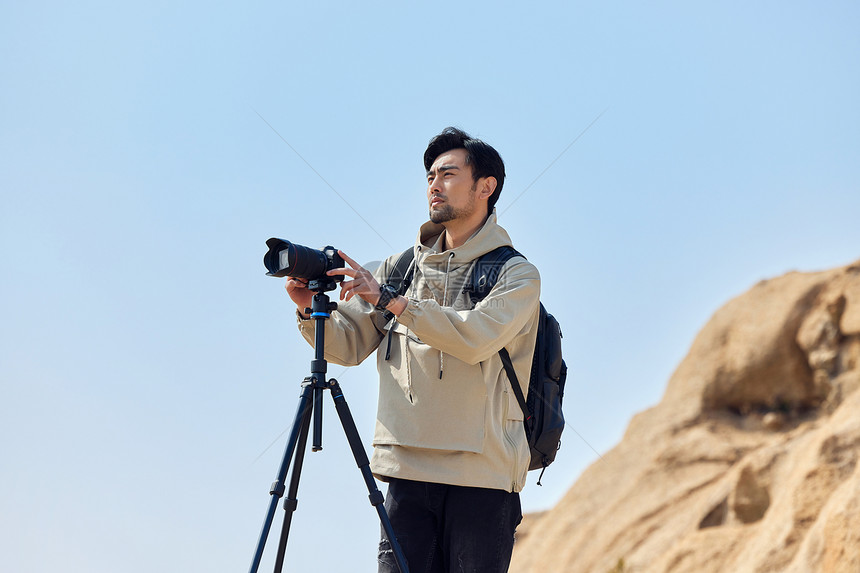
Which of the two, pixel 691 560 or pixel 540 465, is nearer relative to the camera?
pixel 540 465

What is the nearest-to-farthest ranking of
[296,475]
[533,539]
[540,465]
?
[296,475] → [540,465] → [533,539]

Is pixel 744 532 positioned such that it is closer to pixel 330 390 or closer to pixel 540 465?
pixel 540 465

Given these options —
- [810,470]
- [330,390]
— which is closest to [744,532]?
[810,470]

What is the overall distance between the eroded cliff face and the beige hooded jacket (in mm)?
5412

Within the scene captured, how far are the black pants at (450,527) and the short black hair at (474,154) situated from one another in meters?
1.15

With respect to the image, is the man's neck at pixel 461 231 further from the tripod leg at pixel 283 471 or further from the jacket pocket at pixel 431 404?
the tripod leg at pixel 283 471

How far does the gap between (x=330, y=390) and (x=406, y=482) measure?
466 millimetres

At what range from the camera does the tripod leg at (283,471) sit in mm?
2793

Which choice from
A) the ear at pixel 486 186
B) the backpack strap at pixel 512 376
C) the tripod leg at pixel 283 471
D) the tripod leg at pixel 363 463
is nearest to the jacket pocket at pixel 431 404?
the backpack strap at pixel 512 376

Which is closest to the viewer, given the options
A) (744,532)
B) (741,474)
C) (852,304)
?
(744,532)

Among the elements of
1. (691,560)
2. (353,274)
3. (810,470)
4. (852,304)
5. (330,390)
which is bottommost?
(691,560)

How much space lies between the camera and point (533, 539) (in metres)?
12.8

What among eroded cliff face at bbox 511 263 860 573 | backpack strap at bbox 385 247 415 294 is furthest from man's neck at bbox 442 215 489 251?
eroded cliff face at bbox 511 263 860 573

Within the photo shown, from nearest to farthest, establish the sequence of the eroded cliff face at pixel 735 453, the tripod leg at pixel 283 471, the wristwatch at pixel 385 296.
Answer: the tripod leg at pixel 283 471
the wristwatch at pixel 385 296
the eroded cliff face at pixel 735 453
